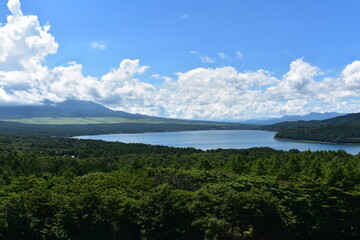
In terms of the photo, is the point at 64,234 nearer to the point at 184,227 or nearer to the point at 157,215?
the point at 157,215

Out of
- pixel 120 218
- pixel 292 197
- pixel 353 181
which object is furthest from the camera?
pixel 353 181

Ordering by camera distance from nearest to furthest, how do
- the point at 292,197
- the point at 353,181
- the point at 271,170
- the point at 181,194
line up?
the point at 181,194
the point at 292,197
the point at 353,181
the point at 271,170

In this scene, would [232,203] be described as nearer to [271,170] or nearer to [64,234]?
[64,234]

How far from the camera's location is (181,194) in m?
27.8

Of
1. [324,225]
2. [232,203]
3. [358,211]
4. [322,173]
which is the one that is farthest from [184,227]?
[322,173]

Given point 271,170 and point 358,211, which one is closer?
point 358,211

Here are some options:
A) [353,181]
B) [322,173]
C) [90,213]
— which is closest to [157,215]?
[90,213]

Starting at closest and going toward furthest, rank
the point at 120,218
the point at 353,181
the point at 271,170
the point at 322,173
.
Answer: the point at 120,218
the point at 353,181
the point at 322,173
the point at 271,170

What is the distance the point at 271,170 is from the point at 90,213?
1304 inches

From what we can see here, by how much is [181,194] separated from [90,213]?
8.60 metres

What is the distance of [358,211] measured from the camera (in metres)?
31.2

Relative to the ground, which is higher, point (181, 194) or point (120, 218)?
point (181, 194)

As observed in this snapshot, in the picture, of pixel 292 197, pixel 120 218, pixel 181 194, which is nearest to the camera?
pixel 120 218

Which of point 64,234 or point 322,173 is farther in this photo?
point 322,173
